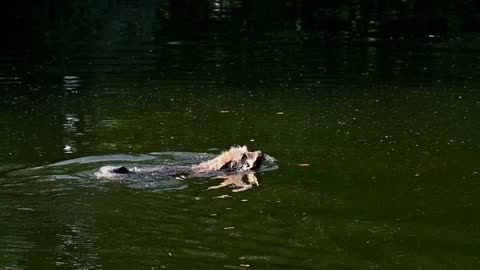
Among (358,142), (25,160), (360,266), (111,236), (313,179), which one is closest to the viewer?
(360,266)

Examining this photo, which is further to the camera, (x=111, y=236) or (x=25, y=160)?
(x=25, y=160)

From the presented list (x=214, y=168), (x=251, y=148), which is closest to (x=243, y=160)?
(x=214, y=168)

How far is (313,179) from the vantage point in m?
11.1

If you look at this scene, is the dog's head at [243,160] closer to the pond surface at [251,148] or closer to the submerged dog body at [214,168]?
the submerged dog body at [214,168]

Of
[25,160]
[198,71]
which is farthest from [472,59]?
[25,160]

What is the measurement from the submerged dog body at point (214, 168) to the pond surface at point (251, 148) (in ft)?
0.81

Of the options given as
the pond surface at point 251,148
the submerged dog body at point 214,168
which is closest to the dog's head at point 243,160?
the submerged dog body at point 214,168

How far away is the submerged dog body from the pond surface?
25 cm

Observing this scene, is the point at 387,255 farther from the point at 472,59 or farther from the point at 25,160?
the point at 472,59

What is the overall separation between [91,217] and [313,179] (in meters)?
3.12

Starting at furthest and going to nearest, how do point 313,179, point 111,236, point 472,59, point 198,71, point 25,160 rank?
1. point 472,59
2. point 198,71
3. point 25,160
4. point 313,179
5. point 111,236

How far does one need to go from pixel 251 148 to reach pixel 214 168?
5.74 ft

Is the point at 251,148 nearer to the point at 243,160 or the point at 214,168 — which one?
the point at 243,160

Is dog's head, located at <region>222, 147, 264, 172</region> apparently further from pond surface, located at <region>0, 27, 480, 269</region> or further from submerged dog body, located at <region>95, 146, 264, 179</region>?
pond surface, located at <region>0, 27, 480, 269</region>
